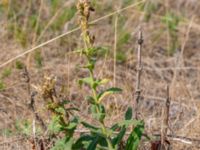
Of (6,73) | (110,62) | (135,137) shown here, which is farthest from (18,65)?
(135,137)

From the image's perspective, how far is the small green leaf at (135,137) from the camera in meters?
2.28

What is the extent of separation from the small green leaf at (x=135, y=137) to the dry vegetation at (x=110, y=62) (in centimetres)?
35

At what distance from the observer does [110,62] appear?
4.27 metres

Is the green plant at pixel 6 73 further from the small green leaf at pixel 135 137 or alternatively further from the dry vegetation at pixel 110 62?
the small green leaf at pixel 135 137

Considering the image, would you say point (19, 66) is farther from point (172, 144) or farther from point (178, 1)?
point (178, 1)

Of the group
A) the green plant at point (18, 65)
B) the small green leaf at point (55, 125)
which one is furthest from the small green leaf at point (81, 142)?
the green plant at point (18, 65)

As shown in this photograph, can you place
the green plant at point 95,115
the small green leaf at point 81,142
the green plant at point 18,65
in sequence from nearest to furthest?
the green plant at point 95,115 < the small green leaf at point 81,142 < the green plant at point 18,65

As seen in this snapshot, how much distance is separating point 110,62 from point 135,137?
1997 mm

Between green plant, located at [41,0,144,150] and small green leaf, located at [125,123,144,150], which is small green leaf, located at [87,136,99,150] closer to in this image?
green plant, located at [41,0,144,150]

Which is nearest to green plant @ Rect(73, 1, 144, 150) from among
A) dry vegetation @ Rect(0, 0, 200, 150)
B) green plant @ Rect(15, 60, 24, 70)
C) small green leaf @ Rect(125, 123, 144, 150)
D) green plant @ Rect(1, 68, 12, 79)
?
small green leaf @ Rect(125, 123, 144, 150)

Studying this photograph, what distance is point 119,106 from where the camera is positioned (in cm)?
329

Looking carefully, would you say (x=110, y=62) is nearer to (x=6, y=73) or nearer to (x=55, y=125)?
(x=6, y=73)

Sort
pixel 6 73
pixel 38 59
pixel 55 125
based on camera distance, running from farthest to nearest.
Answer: pixel 38 59, pixel 6 73, pixel 55 125

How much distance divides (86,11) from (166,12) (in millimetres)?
3134
